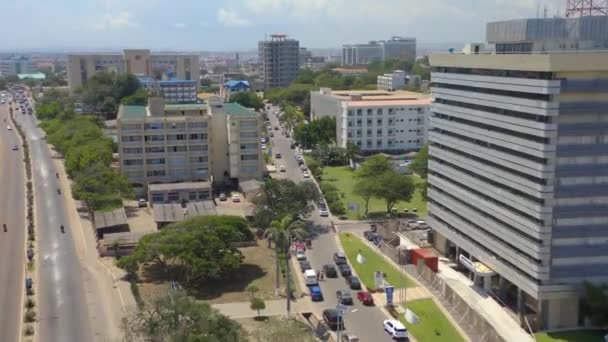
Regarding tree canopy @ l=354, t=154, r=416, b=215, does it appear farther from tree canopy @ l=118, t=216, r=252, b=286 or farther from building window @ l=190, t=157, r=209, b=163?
building window @ l=190, t=157, r=209, b=163

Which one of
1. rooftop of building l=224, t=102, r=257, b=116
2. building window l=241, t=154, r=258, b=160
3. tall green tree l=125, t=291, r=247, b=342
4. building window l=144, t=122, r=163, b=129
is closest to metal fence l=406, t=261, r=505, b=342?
tall green tree l=125, t=291, r=247, b=342

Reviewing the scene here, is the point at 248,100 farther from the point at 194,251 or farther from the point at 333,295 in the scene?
the point at 333,295

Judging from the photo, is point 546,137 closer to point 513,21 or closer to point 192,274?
point 513,21

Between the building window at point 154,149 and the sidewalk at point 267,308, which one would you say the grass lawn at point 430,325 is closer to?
the sidewalk at point 267,308

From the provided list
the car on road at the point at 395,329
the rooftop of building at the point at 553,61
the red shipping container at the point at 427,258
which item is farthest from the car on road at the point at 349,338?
the rooftop of building at the point at 553,61

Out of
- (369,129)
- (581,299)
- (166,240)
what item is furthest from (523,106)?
(369,129)

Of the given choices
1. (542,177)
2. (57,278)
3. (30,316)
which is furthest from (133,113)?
(542,177)
